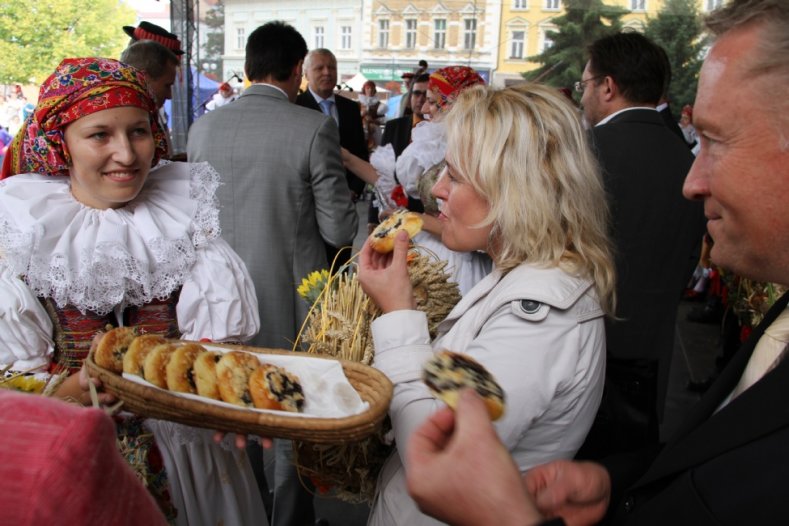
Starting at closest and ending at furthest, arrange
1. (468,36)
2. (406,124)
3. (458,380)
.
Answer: (458,380), (406,124), (468,36)

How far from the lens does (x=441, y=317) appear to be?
1.93 m

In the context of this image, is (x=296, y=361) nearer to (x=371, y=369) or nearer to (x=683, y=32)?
(x=371, y=369)

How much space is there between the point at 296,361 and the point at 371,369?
0.24 metres

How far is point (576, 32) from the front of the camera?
1074 cm

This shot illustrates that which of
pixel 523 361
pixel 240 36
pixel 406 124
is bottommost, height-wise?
pixel 523 361

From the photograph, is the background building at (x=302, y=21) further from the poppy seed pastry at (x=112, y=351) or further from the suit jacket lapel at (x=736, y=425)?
the suit jacket lapel at (x=736, y=425)

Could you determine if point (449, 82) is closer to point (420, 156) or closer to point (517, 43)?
point (420, 156)

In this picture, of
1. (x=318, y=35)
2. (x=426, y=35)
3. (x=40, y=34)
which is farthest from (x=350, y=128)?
(x=40, y=34)

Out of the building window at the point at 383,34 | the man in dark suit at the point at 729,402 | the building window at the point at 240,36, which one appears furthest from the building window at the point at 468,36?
the man in dark suit at the point at 729,402

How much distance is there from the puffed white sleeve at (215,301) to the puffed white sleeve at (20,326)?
1.22ft

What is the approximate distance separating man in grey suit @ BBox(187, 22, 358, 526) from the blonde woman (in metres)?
1.67

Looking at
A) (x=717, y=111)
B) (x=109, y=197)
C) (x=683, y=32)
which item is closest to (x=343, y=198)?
(x=109, y=197)

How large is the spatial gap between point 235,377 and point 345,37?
19683 millimetres

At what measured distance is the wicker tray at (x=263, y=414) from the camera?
1.21 metres
